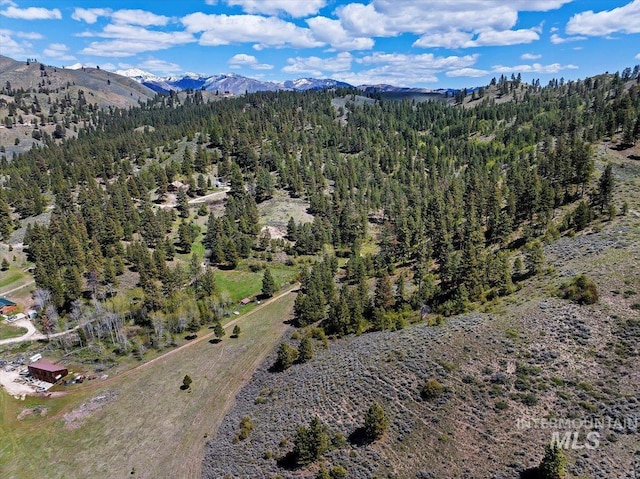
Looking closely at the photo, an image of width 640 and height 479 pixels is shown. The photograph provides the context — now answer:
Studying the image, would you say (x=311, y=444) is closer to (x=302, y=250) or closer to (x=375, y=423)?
(x=375, y=423)

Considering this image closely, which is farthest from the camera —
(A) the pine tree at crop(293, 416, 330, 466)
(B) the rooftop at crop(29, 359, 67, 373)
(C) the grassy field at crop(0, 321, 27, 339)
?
(C) the grassy field at crop(0, 321, 27, 339)

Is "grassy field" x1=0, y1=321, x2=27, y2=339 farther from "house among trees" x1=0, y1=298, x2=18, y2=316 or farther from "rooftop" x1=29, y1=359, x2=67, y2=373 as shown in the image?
"rooftop" x1=29, y1=359, x2=67, y2=373

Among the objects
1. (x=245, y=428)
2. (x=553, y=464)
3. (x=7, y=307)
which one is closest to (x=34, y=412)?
(x=245, y=428)

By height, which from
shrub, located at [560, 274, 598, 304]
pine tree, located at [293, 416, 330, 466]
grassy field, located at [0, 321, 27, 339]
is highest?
shrub, located at [560, 274, 598, 304]

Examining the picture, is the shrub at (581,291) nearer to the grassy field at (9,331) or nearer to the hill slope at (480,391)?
the hill slope at (480,391)

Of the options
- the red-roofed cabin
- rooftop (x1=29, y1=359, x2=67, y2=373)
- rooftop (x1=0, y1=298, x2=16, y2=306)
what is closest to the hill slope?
the red-roofed cabin
